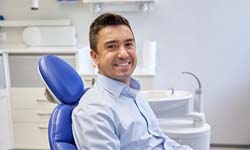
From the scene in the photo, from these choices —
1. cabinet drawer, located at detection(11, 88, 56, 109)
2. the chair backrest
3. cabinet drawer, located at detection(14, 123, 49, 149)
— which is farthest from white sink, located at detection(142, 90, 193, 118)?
cabinet drawer, located at detection(14, 123, 49, 149)

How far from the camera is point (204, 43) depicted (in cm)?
273

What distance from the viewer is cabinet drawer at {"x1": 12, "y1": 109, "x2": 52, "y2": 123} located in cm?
257

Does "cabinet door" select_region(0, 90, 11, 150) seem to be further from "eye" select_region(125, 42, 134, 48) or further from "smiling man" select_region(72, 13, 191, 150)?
"eye" select_region(125, 42, 134, 48)

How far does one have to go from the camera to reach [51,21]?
111 inches

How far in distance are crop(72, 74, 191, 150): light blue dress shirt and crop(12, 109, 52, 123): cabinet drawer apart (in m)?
1.51

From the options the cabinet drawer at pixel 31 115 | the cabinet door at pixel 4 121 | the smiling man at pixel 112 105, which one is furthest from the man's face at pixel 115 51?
the cabinet door at pixel 4 121

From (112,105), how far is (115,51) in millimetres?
211

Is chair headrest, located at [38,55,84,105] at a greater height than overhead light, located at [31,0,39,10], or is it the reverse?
overhead light, located at [31,0,39,10]

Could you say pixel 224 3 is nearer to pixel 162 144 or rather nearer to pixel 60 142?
pixel 162 144

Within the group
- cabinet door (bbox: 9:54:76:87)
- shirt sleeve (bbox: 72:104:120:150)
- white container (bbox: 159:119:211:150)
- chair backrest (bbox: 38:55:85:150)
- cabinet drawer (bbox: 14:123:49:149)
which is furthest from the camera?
cabinet drawer (bbox: 14:123:49:149)

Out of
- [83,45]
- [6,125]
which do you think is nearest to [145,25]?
[83,45]

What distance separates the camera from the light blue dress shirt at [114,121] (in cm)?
100

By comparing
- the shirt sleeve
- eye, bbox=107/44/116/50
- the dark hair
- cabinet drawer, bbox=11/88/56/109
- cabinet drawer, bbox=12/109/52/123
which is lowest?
cabinet drawer, bbox=12/109/52/123

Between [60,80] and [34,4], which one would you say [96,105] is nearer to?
[60,80]
